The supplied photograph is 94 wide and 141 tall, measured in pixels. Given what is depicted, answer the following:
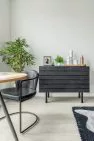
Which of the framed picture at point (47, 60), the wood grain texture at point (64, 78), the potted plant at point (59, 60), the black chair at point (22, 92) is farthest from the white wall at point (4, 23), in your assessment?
the black chair at point (22, 92)

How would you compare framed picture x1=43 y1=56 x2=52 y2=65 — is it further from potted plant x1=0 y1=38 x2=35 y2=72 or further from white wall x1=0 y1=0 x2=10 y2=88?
white wall x1=0 y1=0 x2=10 y2=88

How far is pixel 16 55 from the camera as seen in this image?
172 inches

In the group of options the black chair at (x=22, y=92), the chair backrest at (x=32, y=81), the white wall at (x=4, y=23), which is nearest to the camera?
the black chair at (x=22, y=92)

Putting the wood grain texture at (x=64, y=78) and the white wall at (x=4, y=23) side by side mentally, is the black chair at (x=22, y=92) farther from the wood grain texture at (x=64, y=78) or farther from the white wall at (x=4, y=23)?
the white wall at (x=4, y=23)

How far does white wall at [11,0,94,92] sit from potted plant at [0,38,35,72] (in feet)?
1.43

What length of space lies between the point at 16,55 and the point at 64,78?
3.78 feet

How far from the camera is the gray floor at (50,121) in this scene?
267 cm

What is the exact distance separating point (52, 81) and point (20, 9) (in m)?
1.91

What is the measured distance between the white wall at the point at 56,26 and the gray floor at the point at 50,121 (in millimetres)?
992

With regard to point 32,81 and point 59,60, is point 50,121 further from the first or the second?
point 59,60

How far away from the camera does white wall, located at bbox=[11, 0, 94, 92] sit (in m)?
4.76

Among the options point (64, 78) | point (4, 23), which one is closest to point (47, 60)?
point (64, 78)

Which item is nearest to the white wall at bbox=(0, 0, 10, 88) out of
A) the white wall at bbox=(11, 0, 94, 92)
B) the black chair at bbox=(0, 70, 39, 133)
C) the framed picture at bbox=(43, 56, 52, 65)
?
the white wall at bbox=(11, 0, 94, 92)

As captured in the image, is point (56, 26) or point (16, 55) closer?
point (16, 55)
